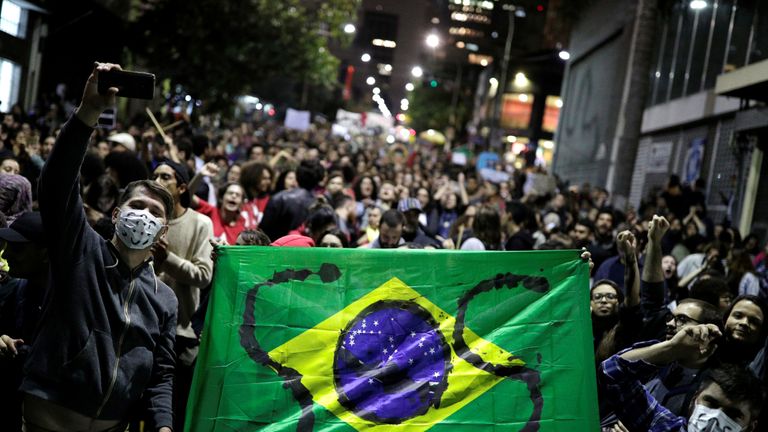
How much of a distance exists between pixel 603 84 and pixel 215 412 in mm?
29221

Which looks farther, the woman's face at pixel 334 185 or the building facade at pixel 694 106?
the building facade at pixel 694 106

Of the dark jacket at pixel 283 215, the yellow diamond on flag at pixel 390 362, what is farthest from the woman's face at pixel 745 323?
the dark jacket at pixel 283 215

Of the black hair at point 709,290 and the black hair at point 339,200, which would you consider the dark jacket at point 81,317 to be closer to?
the black hair at point 709,290

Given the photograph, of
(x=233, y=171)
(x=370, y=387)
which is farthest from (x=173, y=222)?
(x=233, y=171)

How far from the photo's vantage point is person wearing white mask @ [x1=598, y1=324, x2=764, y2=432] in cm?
407

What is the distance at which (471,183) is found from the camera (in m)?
17.9

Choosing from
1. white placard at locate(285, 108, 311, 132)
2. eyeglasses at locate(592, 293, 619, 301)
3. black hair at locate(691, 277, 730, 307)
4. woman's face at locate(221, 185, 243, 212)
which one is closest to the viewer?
eyeglasses at locate(592, 293, 619, 301)

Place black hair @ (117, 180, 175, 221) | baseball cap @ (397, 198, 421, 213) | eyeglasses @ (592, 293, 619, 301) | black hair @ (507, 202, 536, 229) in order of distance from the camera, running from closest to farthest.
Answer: black hair @ (117, 180, 175, 221) < eyeglasses @ (592, 293, 619, 301) < baseball cap @ (397, 198, 421, 213) < black hair @ (507, 202, 536, 229)

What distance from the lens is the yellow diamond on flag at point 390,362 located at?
420 centimetres

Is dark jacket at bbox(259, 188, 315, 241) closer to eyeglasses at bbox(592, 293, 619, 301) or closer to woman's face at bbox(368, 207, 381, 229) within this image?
woman's face at bbox(368, 207, 381, 229)

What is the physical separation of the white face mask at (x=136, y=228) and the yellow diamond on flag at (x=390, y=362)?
0.85 m

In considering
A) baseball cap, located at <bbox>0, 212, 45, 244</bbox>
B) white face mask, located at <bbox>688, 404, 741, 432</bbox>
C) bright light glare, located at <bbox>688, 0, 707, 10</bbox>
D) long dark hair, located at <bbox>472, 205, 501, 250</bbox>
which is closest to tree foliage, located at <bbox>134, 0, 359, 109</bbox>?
bright light glare, located at <bbox>688, 0, 707, 10</bbox>

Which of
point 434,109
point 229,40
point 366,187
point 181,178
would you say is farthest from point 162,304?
point 434,109

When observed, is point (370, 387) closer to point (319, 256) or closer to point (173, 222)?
point (319, 256)
